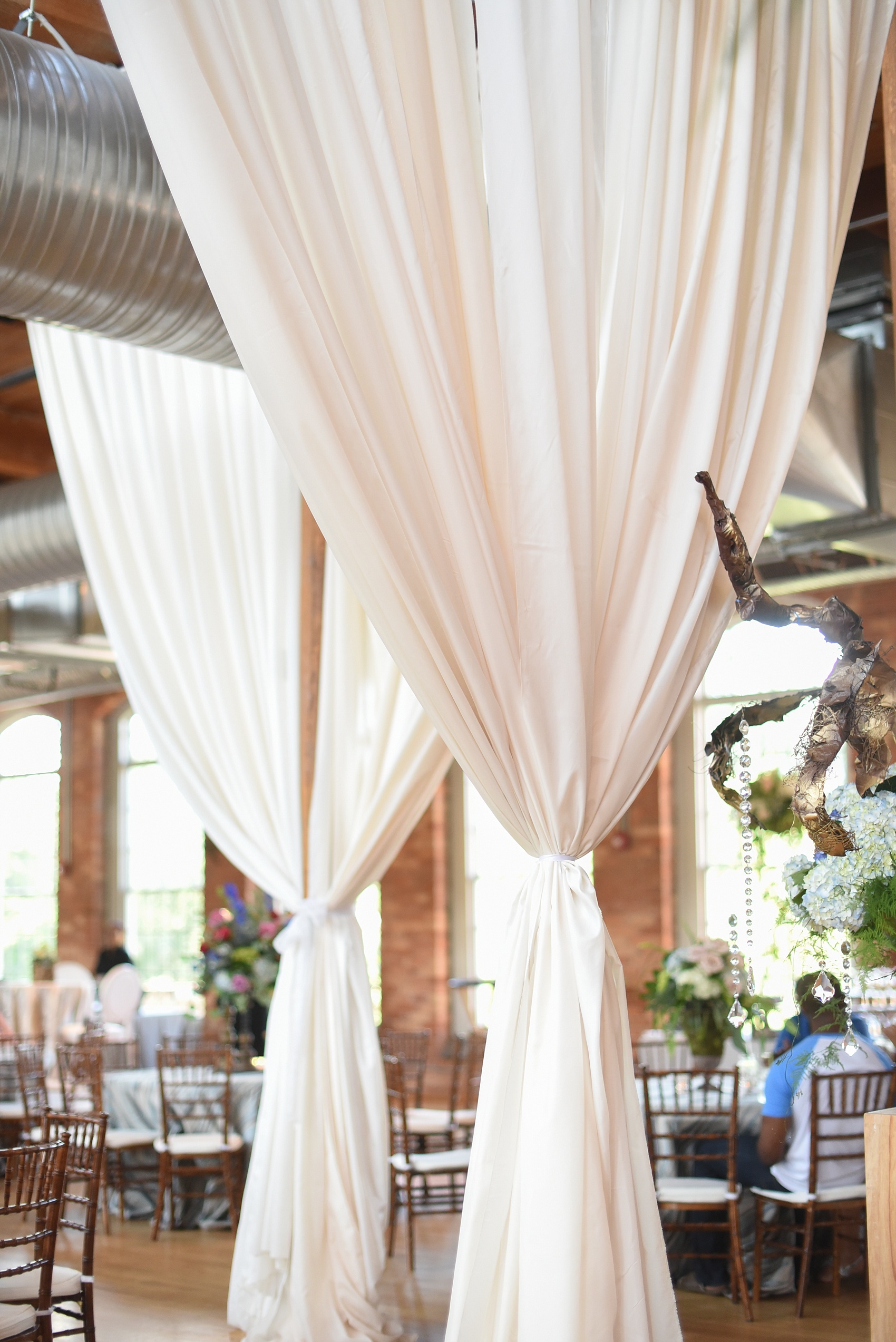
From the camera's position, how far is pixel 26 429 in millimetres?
8945

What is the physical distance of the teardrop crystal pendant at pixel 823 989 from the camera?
2.49m

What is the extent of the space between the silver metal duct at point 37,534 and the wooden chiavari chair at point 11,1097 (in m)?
2.71

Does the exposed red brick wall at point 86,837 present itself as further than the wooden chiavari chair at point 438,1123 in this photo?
Yes

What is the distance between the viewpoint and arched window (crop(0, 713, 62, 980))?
624 inches

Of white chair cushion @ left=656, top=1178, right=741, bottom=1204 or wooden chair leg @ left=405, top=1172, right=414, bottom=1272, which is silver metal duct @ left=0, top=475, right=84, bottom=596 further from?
Answer: white chair cushion @ left=656, top=1178, right=741, bottom=1204

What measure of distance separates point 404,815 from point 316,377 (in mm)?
2585

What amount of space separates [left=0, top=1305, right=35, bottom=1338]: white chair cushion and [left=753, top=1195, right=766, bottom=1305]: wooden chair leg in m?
2.86

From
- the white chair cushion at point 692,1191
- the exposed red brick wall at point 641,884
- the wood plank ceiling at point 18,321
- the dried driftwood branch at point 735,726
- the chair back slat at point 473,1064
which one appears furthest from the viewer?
the exposed red brick wall at point 641,884

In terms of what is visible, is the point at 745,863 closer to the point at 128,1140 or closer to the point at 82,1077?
the point at 128,1140

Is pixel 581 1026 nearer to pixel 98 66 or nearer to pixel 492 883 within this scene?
pixel 98 66

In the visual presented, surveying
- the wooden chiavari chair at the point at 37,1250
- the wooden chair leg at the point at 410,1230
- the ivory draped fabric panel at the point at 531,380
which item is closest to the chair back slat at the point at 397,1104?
the wooden chair leg at the point at 410,1230

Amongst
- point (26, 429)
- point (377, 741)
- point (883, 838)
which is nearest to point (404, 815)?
point (377, 741)

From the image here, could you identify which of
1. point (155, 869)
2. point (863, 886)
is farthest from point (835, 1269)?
point (155, 869)

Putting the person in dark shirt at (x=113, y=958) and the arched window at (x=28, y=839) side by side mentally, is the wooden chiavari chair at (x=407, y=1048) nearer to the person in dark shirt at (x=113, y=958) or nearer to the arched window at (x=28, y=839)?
the person in dark shirt at (x=113, y=958)
